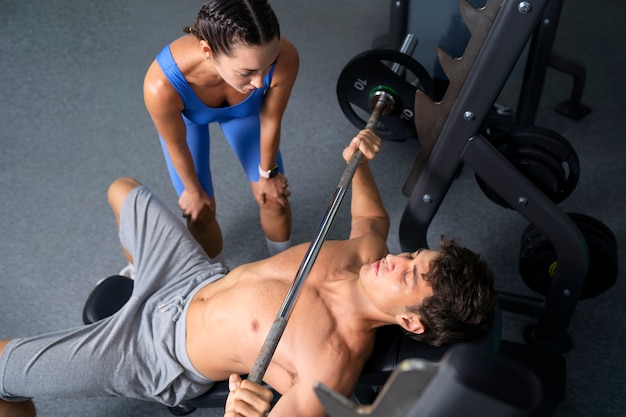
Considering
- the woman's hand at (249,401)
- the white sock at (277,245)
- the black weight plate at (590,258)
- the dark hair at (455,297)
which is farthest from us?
the white sock at (277,245)

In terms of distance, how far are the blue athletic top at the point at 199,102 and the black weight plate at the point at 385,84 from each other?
0.29m

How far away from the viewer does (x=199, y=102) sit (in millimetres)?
1666

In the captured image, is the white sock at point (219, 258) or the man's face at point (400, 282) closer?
the man's face at point (400, 282)

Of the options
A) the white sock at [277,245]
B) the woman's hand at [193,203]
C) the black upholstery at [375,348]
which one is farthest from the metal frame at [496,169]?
the woman's hand at [193,203]

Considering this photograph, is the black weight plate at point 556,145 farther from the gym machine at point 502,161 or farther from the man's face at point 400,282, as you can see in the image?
the man's face at point 400,282

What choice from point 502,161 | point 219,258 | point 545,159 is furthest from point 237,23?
point 545,159

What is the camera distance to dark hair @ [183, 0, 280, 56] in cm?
135

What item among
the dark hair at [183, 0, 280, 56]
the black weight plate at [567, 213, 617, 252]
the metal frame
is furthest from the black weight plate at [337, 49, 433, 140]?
the black weight plate at [567, 213, 617, 252]

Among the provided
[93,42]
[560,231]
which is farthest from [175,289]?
[93,42]

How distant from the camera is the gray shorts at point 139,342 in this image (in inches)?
57.7

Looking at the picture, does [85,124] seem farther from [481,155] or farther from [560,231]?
[560,231]

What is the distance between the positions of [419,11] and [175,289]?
140 centimetres

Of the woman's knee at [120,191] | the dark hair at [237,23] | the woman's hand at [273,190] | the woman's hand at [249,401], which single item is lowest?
the woman's hand at [249,401]

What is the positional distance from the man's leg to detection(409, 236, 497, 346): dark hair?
1001 mm
